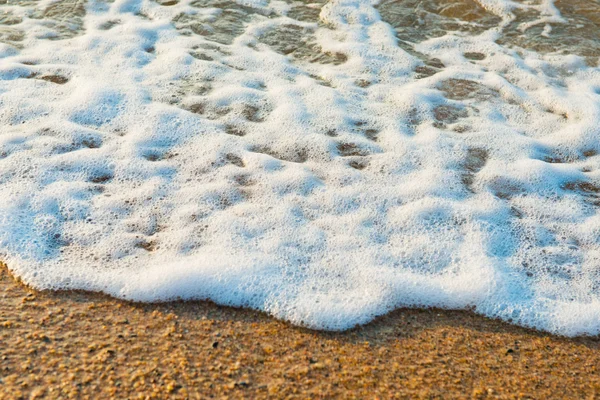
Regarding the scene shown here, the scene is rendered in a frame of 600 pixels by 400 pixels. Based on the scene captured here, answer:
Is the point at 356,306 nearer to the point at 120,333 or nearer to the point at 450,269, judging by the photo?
the point at 450,269

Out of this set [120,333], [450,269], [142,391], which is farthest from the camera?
[450,269]

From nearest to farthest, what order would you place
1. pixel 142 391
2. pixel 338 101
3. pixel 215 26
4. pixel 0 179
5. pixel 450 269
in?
pixel 142 391
pixel 450 269
pixel 0 179
pixel 338 101
pixel 215 26

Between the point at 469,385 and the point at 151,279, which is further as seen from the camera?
the point at 151,279

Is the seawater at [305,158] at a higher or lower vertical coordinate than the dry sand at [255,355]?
higher

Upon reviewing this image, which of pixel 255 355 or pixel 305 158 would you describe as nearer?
pixel 255 355

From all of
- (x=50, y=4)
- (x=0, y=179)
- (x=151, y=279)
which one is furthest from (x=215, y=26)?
(x=151, y=279)
